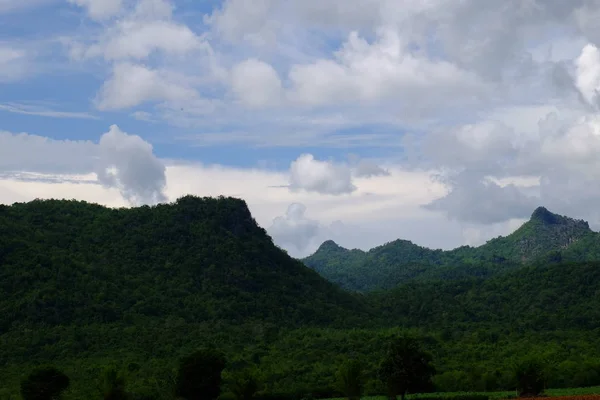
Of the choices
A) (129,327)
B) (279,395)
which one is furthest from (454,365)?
(129,327)

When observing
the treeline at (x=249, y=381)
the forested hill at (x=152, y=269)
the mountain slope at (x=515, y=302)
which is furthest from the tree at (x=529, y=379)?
the forested hill at (x=152, y=269)

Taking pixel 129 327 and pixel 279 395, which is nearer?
pixel 279 395

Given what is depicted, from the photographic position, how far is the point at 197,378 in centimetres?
7769

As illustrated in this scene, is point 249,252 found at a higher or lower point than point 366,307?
higher

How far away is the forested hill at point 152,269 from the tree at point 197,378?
50.1 meters

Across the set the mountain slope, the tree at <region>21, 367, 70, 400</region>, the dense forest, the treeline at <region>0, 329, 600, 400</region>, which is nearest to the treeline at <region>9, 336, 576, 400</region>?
the tree at <region>21, 367, 70, 400</region>

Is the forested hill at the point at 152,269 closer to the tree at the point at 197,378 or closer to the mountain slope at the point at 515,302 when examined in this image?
the mountain slope at the point at 515,302

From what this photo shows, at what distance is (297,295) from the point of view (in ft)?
534

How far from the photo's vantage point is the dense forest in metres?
90.7

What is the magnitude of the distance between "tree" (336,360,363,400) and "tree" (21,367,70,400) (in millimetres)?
29153

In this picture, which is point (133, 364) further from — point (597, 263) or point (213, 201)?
point (597, 263)

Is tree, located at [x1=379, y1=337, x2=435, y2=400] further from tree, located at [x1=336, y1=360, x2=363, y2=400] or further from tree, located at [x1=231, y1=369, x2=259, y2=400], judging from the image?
tree, located at [x1=231, y1=369, x2=259, y2=400]

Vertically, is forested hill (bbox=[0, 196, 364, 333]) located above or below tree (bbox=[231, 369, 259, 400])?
above

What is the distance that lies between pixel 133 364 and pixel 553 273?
120m
